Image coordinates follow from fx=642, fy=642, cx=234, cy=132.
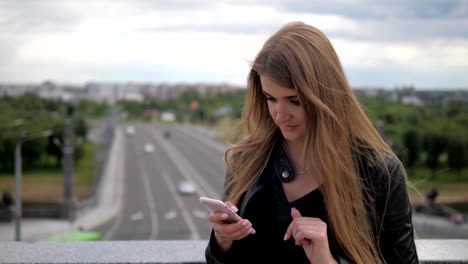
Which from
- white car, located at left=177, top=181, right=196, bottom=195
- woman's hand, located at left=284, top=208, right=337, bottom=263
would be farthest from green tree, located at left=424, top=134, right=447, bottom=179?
woman's hand, located at left=284, top=208, right=337, bottom=263

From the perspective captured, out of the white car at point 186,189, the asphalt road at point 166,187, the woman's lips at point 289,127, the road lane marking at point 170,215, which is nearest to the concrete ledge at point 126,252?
the woman's lips at point 289,127

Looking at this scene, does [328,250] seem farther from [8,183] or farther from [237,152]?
[8,183]

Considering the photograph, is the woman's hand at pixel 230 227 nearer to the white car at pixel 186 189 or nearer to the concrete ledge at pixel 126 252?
the concrete ledge at pixel 126 252

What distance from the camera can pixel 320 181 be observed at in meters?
2.18

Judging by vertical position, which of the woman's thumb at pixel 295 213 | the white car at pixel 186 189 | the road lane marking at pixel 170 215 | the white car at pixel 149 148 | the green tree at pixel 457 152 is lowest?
the white car at pixel 149 148

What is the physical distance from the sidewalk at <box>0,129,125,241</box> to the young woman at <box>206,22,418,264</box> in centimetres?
2856

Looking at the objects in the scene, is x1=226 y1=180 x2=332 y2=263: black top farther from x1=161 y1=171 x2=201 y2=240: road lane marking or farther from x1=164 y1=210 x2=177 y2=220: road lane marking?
x1=164 y1=210 x2=177 y2=220: road lane marking

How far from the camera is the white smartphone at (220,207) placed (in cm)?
202

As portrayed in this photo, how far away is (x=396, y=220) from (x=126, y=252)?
1498 mm

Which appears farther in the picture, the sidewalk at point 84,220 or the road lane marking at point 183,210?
the road lane marking at point 183,210

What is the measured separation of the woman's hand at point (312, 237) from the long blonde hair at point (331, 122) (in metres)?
0.15

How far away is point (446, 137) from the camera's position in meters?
50.7

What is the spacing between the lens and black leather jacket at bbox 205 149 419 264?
208cm

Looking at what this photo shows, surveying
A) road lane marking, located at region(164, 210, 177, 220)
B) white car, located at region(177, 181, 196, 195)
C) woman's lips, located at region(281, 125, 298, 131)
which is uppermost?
woman's lips, located at region(281, 125, 298, 131)
